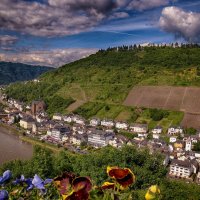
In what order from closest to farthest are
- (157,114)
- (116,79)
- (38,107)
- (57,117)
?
1. (157,114)
2. (57,117)
3. (38,107)
4. (116,79)

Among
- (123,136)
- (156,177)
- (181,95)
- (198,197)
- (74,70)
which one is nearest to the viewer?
(198,197)

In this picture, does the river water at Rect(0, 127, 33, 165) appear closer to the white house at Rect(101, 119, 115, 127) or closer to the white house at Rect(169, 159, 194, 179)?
the white house at Rect(101, 119, 115, 127)

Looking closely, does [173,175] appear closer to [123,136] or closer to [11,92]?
[123,136]

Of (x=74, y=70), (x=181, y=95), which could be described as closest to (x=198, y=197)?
(x=181, y=95)

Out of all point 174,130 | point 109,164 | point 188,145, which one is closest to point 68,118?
point 174,130

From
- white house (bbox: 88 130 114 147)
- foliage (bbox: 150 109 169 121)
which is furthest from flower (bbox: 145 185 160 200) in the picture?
foliage (bbox: 150 109 169 121)

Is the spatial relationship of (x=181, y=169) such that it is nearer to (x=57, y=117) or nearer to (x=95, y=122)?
(x=95, y=122)
